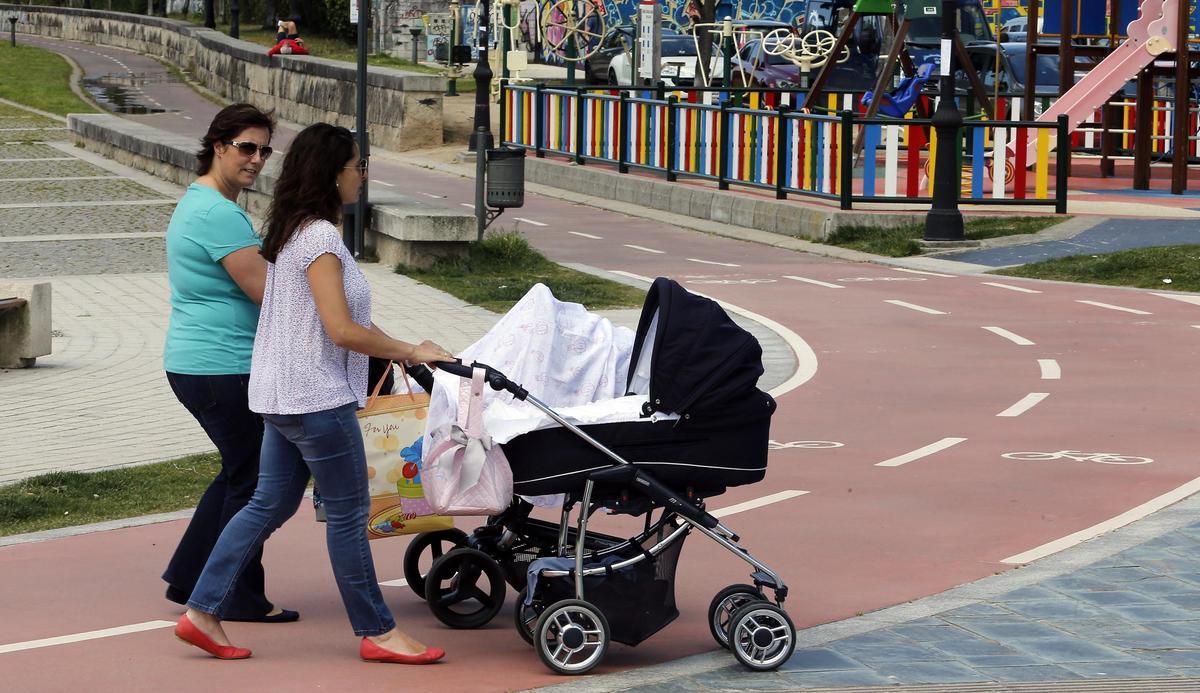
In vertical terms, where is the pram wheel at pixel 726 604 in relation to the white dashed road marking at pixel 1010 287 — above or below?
below

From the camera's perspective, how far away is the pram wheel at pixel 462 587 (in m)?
6.30

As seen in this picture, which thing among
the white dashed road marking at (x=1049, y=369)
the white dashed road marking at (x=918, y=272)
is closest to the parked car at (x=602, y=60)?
the white dashed road marking at (x=918, y=272)

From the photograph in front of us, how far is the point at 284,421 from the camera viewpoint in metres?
5.68

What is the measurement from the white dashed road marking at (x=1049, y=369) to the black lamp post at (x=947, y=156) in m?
6.48

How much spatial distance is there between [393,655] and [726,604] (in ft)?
3.55

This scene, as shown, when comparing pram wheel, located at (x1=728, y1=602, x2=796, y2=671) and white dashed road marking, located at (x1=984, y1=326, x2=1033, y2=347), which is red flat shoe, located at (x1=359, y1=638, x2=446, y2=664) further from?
white dashed road marking, located at (x1=984, y1=326, x2=1033, y2=347)

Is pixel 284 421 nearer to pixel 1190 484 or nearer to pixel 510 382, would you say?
pixel 510 382

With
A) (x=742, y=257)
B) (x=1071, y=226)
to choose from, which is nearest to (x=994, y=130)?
(x=1071, y=226)

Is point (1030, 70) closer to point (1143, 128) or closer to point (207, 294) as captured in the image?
point (1143, 128)

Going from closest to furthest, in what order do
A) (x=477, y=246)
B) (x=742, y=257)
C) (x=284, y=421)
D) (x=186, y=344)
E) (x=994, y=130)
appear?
(x=284, y=421) → (x=186, y=344) → (x=477, y=246) → (x=742, y=257) → (x=994, y=130)

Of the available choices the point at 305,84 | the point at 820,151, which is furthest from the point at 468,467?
the point at 305,84

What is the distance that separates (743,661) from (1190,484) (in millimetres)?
3771

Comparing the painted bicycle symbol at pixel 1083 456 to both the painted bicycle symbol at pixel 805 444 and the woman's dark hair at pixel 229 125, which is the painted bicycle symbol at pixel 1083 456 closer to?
the painted bicycle symbol at pixel 805 444

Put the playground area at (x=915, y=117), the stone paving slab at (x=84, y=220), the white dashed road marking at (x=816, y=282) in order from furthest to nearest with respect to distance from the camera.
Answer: the playground area at (x=915, y=117) → the stone paving slab at (x=84, y=220) → the white dashed road marking at (x=816, y=282)
